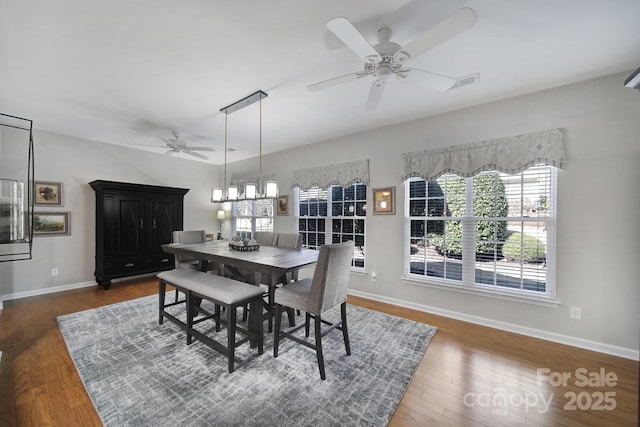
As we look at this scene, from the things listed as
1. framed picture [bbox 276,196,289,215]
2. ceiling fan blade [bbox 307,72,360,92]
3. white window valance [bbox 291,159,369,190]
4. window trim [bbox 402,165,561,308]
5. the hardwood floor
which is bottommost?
the hardwood floor

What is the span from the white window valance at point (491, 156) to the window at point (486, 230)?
6.3 inches

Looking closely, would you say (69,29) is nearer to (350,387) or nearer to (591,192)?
(350,387)

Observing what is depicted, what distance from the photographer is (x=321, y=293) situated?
6.52 feet

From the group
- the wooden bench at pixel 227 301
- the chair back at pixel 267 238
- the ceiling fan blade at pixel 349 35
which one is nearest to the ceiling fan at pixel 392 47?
the ceiling fan blade at pixel 349 35

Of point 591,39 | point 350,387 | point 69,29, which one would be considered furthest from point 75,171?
point 591,39

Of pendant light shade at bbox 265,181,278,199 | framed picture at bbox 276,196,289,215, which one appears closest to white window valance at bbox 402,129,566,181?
pendant light shade at bbox 265,181,278,199

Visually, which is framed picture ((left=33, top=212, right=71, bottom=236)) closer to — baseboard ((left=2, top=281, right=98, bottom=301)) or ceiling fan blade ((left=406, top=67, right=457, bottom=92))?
baseboard ((left=2, top=281, right=98, bottom=301))

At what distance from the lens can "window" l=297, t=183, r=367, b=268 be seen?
3936mm

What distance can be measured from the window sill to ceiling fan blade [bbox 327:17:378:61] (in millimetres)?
2742

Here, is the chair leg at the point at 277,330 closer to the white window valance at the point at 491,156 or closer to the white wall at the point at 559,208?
the white wall at the point at 559,208

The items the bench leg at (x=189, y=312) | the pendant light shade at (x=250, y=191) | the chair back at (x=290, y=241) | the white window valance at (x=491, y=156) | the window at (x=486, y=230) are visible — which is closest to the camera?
the bench leg at (x=189, y=312)

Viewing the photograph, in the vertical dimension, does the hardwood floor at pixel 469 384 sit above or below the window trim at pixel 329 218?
below

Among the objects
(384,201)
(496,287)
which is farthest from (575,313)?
(384,201)

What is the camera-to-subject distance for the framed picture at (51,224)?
3.77 metres
